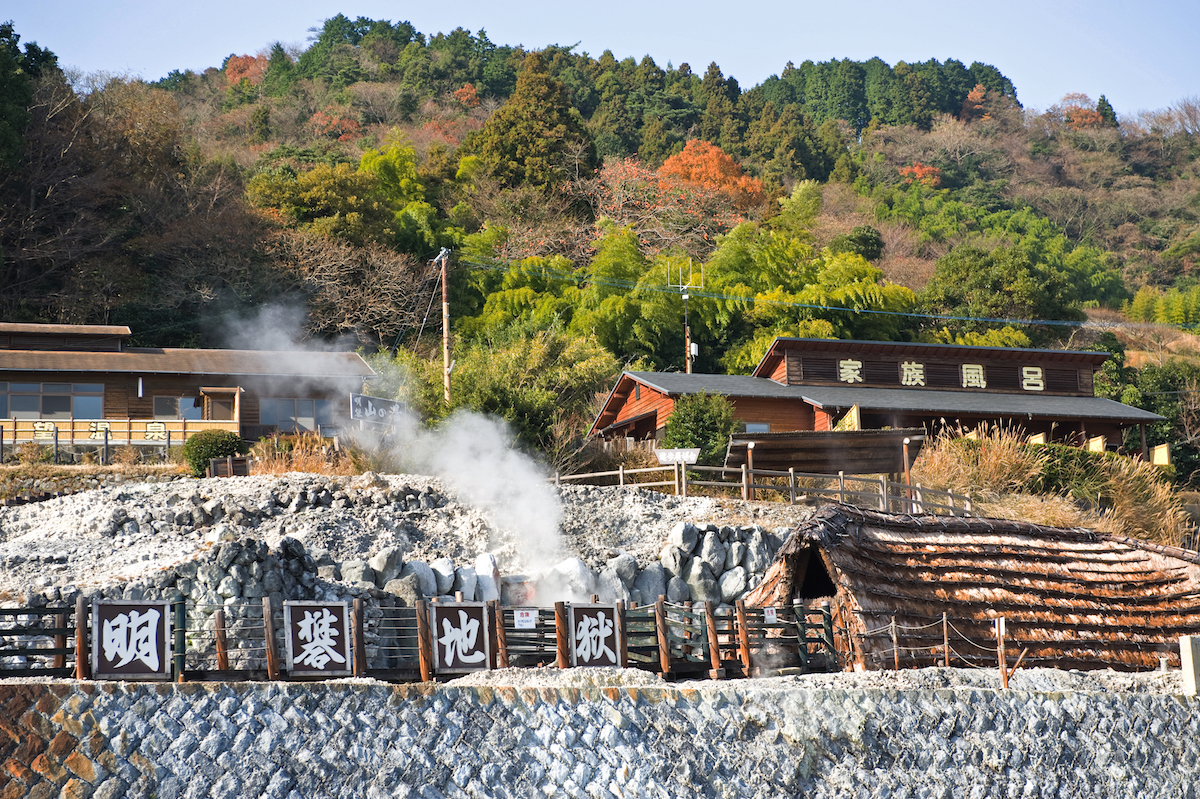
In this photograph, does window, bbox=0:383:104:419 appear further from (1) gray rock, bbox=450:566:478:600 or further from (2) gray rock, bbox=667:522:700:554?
(2) gray rock, bbox=667:522:700:554

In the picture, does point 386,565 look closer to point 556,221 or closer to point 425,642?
point 425,642

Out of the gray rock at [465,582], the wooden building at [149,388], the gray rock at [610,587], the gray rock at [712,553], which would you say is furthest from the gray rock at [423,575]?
the wooden building at [149,388]

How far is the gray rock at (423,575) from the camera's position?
16.2 meters

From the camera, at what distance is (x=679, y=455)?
71.4ft

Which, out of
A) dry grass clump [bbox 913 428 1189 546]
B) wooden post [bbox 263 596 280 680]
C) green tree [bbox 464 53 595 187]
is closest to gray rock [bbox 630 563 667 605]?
wooden post [bbox 263 596 280 680]

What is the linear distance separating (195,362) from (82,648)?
20784 millimetres

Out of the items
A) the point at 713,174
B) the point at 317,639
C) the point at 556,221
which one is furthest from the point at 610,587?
the point at 713,174

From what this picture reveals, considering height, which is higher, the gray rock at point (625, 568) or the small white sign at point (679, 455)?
the small white sign at point (679, 455)

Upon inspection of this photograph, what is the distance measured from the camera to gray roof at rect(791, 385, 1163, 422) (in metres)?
28.4

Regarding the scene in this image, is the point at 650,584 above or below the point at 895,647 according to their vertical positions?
above

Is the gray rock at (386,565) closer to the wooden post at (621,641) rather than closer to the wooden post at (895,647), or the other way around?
the wooden post at (621,641)

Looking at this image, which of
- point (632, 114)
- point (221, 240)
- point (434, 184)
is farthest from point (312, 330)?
point (632, 114)

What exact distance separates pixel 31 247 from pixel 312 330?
8.56 meters

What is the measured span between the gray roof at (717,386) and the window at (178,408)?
11775 millimetres
